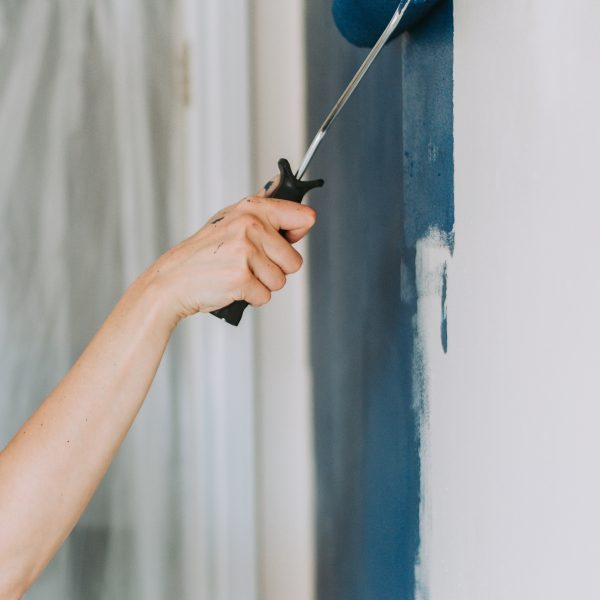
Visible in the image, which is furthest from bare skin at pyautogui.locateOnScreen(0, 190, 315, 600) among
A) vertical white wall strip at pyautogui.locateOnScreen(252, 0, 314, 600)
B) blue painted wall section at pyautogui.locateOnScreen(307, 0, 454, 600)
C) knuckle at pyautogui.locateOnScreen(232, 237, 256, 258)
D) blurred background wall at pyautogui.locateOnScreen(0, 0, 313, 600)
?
vertical white wall strip at pyautogui.locateOnScreen(252, 0, 314, 600)

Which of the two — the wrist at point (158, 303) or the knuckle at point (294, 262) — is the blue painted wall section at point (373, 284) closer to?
the knuckle at point (294, 262)

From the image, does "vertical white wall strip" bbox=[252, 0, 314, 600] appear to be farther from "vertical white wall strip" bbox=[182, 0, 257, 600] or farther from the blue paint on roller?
the blue paint on roller

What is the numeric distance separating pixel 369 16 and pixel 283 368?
0.59m

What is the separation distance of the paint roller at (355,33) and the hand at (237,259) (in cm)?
2

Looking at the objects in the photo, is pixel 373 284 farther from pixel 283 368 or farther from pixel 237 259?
pixel 283 368

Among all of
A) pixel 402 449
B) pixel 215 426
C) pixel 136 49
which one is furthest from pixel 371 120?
pixel 215 426

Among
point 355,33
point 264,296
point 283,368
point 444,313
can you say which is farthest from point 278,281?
point 283,368

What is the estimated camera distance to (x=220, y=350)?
1.12m

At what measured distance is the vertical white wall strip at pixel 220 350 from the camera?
111cm

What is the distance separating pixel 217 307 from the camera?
25.2 inches

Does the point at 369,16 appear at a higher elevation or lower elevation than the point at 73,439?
higher

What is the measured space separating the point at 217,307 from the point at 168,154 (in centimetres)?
53

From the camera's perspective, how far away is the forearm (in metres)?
0.61

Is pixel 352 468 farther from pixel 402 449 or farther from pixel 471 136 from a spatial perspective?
pixel 471 136
